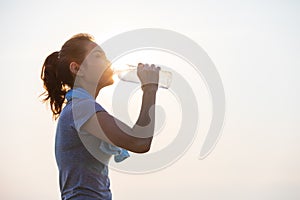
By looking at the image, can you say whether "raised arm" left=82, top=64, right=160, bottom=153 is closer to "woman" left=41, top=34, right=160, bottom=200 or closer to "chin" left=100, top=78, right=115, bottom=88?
"woman" left=41, top=34, right=160, bottom=200

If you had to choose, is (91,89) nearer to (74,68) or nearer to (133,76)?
(74,68)

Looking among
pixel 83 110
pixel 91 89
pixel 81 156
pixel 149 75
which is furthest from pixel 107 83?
pixel 81 156

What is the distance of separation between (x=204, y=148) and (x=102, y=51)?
1774 millimetres

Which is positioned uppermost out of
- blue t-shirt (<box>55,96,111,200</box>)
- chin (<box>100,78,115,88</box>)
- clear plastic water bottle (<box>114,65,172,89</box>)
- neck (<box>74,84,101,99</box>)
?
clear plastic water bottle (<box>114,65,172,89</box>)

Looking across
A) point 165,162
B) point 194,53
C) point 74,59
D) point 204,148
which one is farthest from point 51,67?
point 194,53

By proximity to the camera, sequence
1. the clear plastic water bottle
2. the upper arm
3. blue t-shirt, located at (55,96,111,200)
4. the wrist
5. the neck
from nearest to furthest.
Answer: the upper arm
blue t-shirt, located at (55,96,111,200)
the wrist
the neck
the clear plastic water bottle

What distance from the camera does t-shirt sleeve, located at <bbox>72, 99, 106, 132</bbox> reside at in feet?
10.4

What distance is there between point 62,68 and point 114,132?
0.84 meters

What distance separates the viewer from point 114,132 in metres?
3.09

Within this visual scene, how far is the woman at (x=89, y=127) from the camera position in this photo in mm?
3145

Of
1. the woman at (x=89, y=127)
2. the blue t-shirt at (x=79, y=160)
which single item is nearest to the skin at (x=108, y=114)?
the woman at (x=89, y=127)

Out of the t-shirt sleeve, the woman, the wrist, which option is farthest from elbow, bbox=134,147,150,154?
the wrist

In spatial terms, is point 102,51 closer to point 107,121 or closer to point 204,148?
point 107,121

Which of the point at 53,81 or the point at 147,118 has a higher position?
the point at 53,81
